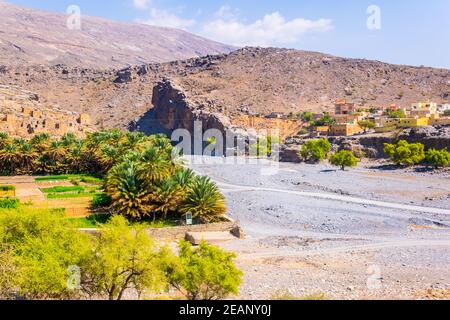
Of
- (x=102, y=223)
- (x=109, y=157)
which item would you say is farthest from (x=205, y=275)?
(x=109, y=157)

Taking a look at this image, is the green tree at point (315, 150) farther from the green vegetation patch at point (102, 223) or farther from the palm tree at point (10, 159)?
the green vegetation patch at point (102, 223)

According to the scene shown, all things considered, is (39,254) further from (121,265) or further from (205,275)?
(205,275)

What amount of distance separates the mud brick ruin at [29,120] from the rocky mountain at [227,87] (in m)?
14.4

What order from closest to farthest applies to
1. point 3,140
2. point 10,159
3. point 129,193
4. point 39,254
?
point 39,254 → point 129,193 → point 10,159 → point 3,140

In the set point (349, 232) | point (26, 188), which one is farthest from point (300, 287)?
point (26, 188)

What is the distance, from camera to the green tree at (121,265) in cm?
1266

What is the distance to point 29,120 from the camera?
65.6m

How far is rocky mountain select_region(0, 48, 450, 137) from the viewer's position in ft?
353

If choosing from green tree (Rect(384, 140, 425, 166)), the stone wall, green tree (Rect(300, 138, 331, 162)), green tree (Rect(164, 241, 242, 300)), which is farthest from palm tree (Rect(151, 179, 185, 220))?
green tree (Rect(300, 138, 331, 162))

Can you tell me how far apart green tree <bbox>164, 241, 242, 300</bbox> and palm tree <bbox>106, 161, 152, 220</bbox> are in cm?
1296

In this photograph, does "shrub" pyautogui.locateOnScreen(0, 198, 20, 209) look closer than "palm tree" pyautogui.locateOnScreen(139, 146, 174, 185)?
No

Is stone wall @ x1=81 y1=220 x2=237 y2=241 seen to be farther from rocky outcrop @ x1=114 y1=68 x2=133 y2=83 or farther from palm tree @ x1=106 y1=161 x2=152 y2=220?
rocky outcrop @ x1=114 y1=68 x2=133 y2=83

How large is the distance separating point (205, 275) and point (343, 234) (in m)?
16.7

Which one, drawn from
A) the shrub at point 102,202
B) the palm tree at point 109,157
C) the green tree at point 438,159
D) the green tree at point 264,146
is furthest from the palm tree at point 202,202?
the green tree at point 264,146
